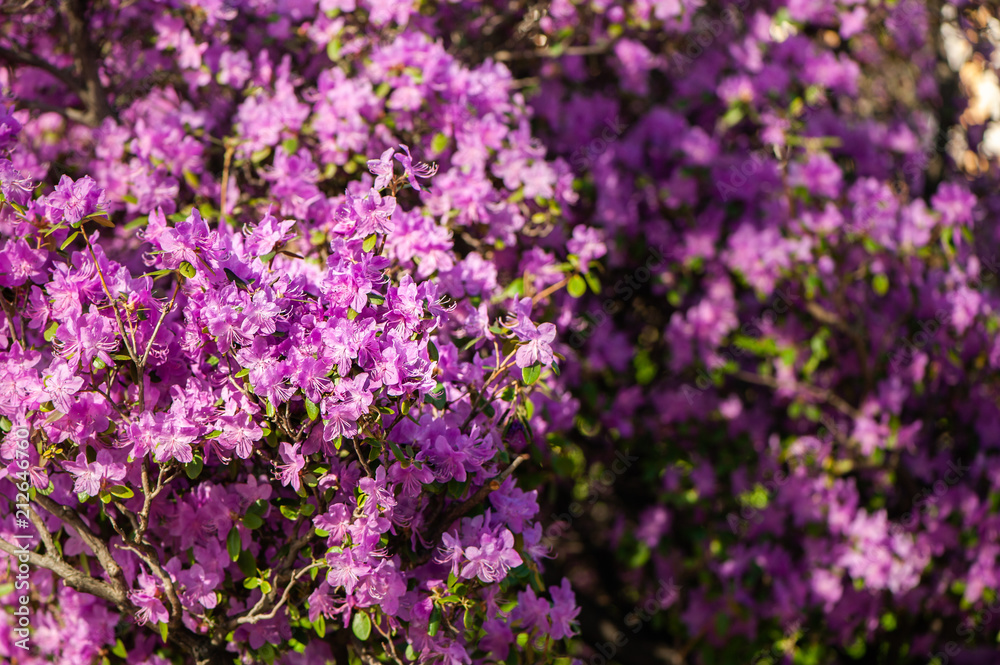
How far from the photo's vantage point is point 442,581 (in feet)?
6.76

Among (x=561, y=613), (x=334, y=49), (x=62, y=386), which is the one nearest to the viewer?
(x=62, y=386)

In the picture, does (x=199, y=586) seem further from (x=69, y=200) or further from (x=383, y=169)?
(x=383, y=169)

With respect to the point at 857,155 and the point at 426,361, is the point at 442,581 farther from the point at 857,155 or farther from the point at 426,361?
the point at 857,155

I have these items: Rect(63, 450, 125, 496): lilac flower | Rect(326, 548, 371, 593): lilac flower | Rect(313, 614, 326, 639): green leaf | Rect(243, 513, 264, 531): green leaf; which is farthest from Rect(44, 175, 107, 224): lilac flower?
Rect(313, 614, 326, 639): green leaf

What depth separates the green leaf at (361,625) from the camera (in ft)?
6.50

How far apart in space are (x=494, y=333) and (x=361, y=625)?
774 mm

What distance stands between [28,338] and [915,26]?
5.00 meters

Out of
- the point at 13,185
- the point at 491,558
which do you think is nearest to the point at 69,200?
the point at 13,185

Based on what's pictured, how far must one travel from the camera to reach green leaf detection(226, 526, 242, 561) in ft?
6.82

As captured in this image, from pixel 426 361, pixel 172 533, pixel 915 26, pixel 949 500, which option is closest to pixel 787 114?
pixel 915 26

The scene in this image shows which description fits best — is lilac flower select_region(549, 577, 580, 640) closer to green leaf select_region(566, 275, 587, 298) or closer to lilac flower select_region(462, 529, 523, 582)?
lilac flower select_region(462, 529, 523, 582)

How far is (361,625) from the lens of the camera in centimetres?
199

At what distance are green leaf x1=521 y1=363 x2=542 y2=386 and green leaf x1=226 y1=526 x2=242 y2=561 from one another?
2.64 ft

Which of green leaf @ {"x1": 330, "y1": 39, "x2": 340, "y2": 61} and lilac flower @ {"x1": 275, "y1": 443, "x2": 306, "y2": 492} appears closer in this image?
lilac flower @ {"x1": 275, "y1": 443, "x2": 306, "y2": 492}
